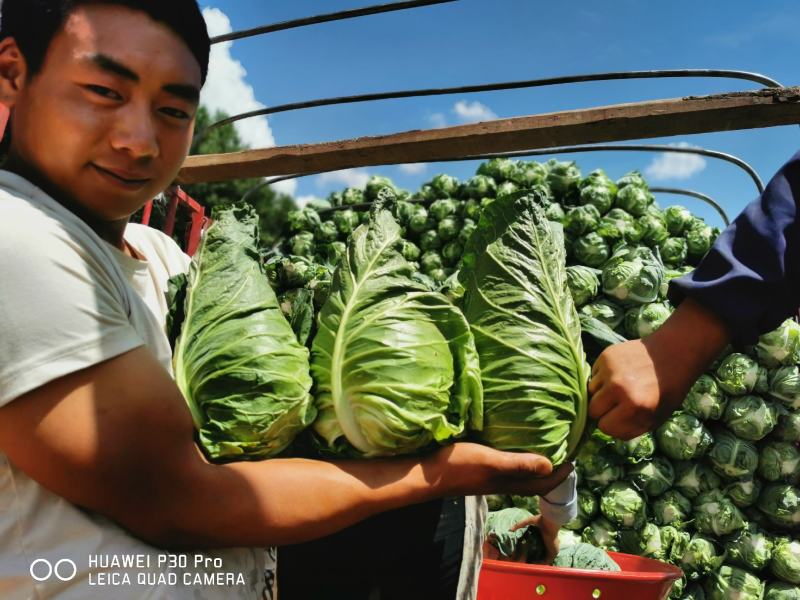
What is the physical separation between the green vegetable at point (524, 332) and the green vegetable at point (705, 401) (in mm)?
3756

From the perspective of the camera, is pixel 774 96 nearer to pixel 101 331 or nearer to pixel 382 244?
pixel 382 244

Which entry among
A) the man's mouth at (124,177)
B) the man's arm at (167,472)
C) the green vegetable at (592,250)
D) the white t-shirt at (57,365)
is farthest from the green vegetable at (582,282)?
the white t-shirt at (57,365)

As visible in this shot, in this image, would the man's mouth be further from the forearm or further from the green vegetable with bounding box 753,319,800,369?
the green vegetable with bounding box 753,319,800,369

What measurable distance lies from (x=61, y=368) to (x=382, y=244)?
1.01m

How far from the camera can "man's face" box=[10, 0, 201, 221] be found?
150 cm

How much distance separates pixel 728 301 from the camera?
2066 millimetres

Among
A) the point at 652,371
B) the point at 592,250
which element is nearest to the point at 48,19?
the point at 652,371

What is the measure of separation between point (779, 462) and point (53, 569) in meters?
5.69

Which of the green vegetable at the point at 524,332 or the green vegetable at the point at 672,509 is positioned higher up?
the green vegetable at the point at 524,332

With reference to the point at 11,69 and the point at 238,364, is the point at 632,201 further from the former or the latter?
the point at 11,69

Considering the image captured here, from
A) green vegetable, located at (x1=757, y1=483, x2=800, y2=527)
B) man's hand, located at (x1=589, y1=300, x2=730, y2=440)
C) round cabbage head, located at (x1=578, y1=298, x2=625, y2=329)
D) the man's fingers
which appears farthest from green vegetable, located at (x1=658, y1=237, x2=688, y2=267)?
the man's fingers

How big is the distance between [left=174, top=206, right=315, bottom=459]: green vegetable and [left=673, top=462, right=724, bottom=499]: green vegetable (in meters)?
4.60

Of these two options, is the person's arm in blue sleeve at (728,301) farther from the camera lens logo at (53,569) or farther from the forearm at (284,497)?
the camera lens logo at (53,569)

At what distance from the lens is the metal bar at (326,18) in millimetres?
3951
